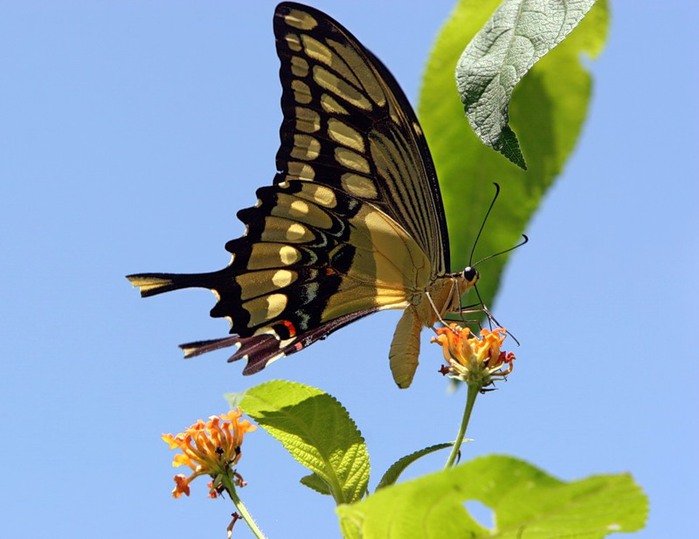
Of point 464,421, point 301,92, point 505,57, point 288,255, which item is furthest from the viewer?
point 288,255

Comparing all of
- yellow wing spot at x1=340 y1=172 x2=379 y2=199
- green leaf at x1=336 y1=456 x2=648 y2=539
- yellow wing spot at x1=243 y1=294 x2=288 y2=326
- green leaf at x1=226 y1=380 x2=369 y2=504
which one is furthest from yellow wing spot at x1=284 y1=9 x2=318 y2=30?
green leaf at x1=336 y1=456 x2=648 y2=539

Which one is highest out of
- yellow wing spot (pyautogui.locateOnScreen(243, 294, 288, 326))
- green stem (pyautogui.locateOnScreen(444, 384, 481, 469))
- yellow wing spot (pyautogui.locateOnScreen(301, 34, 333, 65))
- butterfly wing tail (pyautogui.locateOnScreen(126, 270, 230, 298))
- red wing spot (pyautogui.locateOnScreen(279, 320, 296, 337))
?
yellow wing spot (pyautogui.locateOnScreen(301, 34, 333, 65))

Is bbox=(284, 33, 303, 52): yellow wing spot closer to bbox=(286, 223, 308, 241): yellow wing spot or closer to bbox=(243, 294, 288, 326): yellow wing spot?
bbox=(286, 223, 308, 241): yellow wing spot

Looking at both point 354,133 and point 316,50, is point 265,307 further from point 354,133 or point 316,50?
point 316,50

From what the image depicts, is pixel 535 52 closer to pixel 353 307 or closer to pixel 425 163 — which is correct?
pixel 425 163

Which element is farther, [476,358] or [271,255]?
[271,255]

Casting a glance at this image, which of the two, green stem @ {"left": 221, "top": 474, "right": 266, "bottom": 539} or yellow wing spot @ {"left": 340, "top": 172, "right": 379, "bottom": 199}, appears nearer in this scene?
green stem @ {"left": 221, "top": 474, "right": 266, "bottom": 539}

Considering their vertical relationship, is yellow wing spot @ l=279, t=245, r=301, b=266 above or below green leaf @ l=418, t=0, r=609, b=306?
below

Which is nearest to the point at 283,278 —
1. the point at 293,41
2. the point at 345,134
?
the point at 345,134
